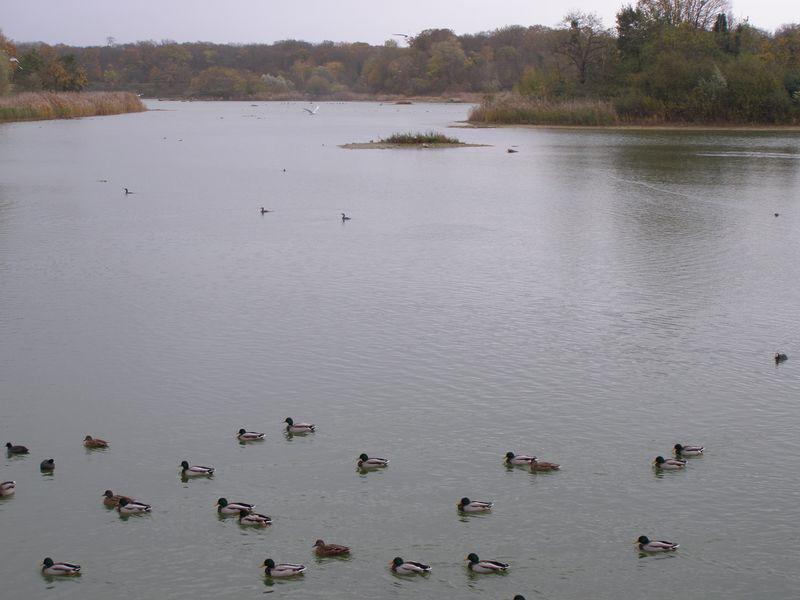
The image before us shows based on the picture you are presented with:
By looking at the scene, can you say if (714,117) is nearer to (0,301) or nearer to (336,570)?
(0,301)

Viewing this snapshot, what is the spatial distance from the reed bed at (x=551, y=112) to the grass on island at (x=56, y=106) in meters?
44.0

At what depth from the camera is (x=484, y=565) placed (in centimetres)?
1181

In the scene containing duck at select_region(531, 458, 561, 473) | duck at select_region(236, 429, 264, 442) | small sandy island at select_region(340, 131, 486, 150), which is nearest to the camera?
duck at select_region(531, 458, 561, 473)

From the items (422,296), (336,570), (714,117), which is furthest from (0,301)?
(714,117)

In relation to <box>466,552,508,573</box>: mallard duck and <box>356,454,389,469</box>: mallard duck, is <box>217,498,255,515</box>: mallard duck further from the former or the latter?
<box>466,552,508,573</box>: mallard duck

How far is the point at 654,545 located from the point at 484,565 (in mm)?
2249

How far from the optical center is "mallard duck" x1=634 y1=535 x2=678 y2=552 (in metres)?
12.3

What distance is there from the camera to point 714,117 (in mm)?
90688

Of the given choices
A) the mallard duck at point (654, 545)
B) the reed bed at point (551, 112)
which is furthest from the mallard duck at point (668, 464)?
the reed bed at point (551, 112)

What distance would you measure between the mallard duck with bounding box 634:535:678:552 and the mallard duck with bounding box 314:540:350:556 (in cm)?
373

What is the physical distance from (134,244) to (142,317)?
10195 millimetres

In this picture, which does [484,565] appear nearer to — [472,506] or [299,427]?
[472,506]

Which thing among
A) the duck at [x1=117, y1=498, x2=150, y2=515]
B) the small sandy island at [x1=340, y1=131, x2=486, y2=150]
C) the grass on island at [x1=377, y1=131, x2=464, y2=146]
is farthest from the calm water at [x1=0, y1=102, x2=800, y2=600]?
the grass on island at [x1=377, y1=131, x2=464, y2=146]

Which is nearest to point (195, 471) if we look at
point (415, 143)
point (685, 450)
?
point (685, 450)
